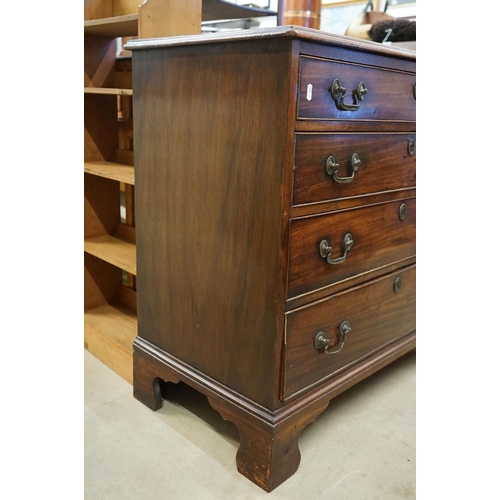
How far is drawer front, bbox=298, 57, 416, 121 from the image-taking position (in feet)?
3.45

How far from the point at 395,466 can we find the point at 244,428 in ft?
1.37

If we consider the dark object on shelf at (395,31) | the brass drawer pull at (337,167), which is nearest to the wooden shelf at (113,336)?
the brass drawer pull at (337,167)

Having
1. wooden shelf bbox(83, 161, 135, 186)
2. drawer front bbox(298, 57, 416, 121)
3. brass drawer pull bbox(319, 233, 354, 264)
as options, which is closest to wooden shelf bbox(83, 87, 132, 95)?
wooden shelf bbox(83, 161, 135, 186)

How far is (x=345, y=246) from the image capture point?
4.13ft

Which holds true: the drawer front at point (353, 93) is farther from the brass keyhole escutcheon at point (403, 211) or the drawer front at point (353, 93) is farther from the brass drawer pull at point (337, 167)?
the brass keyhole escutcheon at point (403, 211)

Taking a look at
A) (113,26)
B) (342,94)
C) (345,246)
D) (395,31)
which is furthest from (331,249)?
(395,31)

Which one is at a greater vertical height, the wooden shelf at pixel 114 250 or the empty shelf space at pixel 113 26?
the empty shelf space at pixel 113 26

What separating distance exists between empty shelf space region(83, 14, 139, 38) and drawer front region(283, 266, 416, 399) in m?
0.94

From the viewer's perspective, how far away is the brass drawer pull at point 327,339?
1.25 m

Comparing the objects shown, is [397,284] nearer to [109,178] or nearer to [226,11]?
[109,178]

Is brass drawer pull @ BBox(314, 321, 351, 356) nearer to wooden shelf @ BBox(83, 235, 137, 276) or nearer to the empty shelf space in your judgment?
wooden shelf @ BBox(83, 235, 137, 276)

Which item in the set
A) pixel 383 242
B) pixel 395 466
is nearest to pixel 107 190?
pixel 383 242

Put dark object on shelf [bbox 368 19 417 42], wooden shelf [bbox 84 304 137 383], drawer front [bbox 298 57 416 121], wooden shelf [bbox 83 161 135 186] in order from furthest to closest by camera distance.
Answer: dark object on shelf [bbox 368 19 417 42], wooden shelf [bbox 84 304 137 383], wooden shelf [bbox 83 161 135 186], drawer front [bbox 298 57 416 121]

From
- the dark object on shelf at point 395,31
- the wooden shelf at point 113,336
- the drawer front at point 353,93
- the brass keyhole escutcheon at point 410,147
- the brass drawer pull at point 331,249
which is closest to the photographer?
the drawer front at point 353,93
